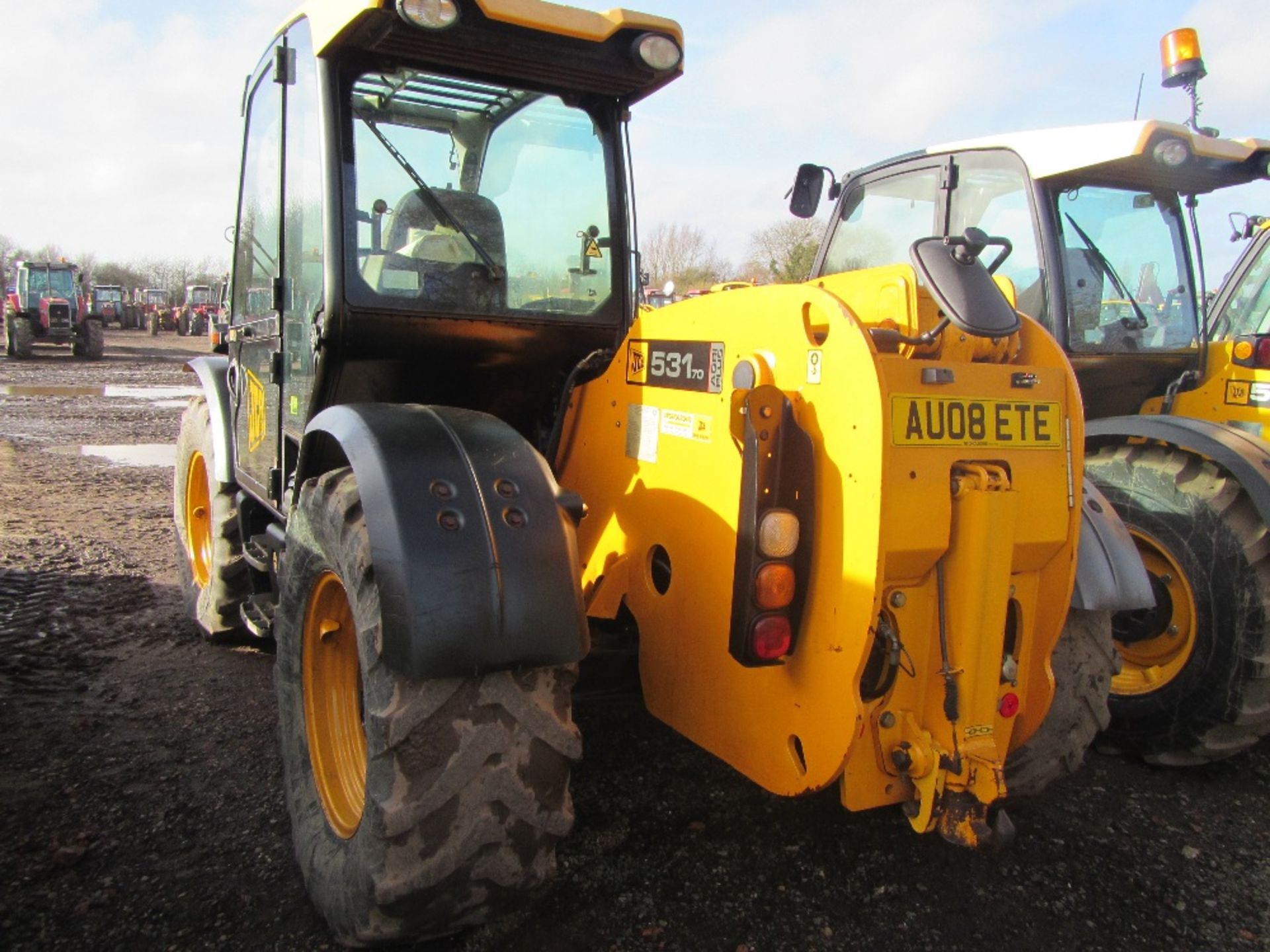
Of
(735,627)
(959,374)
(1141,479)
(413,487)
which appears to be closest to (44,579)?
(413,487)

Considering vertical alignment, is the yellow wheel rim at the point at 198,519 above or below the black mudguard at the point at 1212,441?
below

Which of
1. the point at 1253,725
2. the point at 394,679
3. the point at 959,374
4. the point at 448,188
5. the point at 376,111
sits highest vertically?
the point at 376,111

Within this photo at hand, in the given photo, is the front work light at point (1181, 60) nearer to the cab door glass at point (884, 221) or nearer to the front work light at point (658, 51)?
the cab door glass at point (884, 221)

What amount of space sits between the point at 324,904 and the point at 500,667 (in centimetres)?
81

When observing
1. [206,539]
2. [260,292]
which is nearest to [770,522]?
[260,292]

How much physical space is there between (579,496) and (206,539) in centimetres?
339

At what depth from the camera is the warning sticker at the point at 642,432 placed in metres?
2.55

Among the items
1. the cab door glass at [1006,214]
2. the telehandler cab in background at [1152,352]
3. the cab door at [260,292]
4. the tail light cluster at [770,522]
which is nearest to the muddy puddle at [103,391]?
the cab door at [260,292]

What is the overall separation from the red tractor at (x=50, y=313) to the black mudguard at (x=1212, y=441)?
27657 millimetres

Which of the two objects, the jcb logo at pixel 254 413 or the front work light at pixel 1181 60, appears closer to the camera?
the jcb logo at pixel 254 413

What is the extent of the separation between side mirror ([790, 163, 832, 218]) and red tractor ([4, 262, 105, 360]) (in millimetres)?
26130

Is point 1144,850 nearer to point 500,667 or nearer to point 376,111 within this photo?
point 500,667

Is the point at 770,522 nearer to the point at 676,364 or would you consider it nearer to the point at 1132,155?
the point at 676,364

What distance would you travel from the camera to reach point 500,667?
2002 mm
